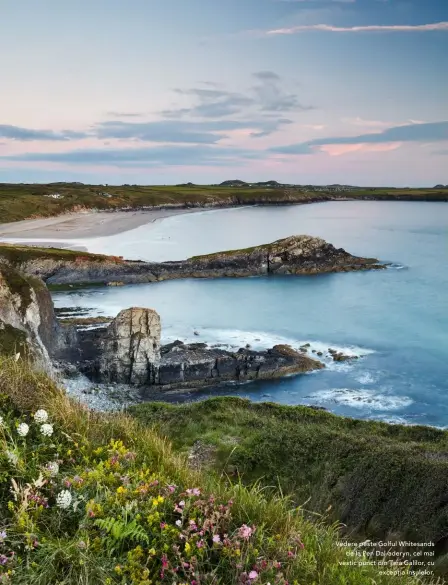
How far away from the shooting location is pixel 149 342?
32062mm

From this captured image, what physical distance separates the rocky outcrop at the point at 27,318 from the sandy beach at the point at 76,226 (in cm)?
6238

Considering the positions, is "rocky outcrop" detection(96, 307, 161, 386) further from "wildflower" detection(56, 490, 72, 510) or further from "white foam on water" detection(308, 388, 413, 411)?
"wildflower" detection(56, 490, 72, 510)

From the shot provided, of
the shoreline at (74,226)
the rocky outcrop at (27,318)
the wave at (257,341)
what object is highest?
the shoreline at (74,226)

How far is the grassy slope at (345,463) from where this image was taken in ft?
36.3

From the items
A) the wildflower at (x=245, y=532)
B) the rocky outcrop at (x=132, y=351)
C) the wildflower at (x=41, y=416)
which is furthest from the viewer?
the rocky outcrop at (x=132, y=351)

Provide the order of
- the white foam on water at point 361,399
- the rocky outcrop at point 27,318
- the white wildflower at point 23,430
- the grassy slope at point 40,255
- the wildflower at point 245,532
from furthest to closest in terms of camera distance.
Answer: the grassy slope at point 40,255 → the white foam on water at point 361,399 → the rocky outcrop at point 27,318 → the white wildflower at point 23,430 → the wildflower at point 245,532

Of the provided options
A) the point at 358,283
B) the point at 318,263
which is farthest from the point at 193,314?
the point at 318,263

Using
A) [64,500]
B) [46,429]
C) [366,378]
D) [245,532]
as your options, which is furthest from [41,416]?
[366,378]

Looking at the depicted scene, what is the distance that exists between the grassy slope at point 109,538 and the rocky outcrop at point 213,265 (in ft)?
204

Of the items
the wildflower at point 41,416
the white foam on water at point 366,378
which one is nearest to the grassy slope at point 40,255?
the white foam on water at point 366,378

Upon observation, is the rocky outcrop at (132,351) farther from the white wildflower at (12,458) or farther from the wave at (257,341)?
the white wildflower at (12,458)

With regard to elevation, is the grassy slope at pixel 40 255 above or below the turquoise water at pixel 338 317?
above

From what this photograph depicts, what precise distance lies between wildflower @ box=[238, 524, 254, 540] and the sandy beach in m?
92.9

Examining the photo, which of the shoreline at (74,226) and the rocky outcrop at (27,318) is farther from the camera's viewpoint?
the shoreline at (74,226)
